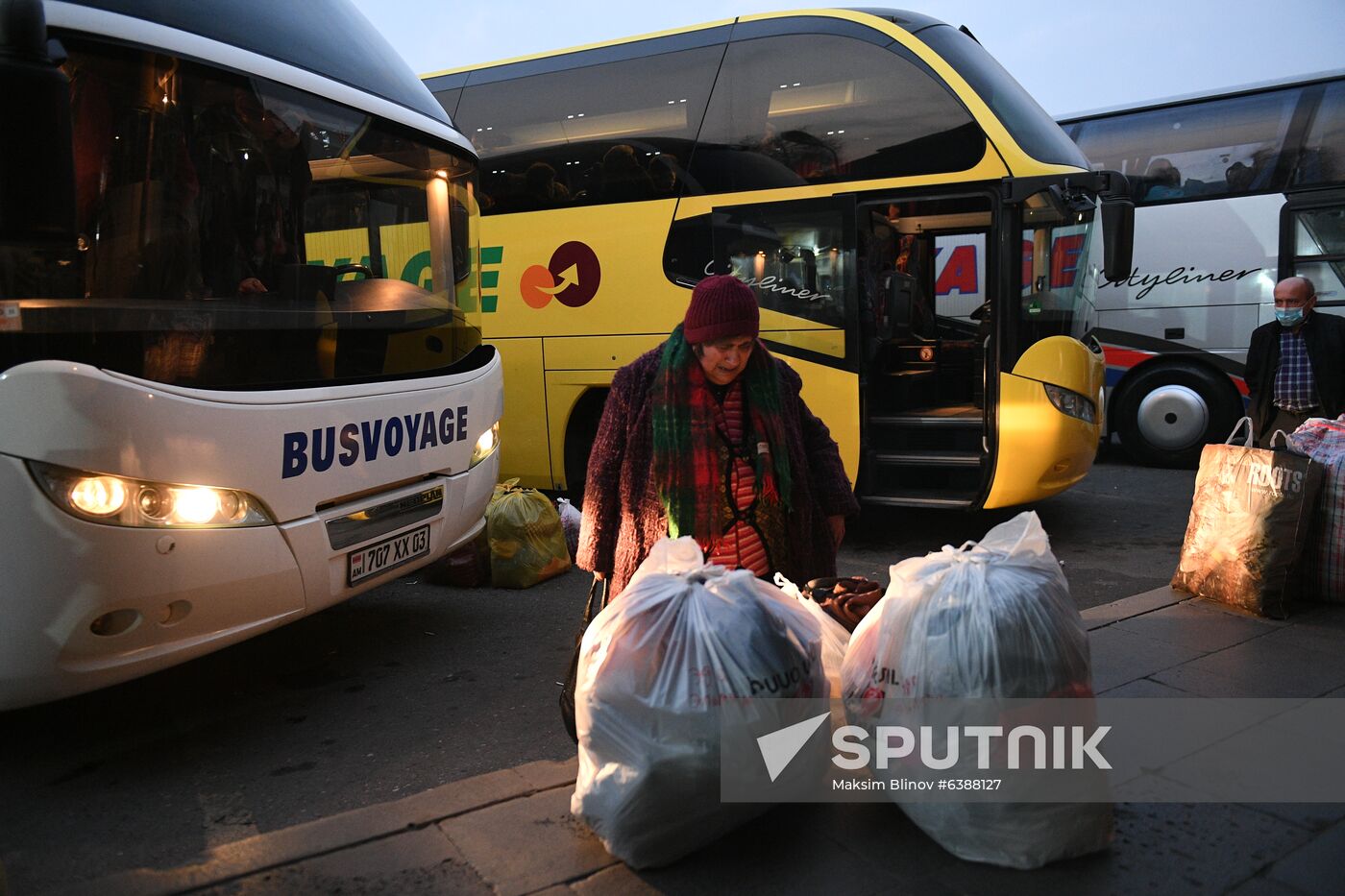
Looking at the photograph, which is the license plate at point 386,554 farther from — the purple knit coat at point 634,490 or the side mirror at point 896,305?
the side mirror at point 896,305

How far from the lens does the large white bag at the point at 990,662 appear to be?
257 cm

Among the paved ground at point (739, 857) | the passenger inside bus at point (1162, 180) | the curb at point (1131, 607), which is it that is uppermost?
the passenger inside bus at point (1162, 180)

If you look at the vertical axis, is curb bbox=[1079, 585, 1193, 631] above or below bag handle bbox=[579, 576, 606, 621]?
below

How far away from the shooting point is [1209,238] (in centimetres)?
1102

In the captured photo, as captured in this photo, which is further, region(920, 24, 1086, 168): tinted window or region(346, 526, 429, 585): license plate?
region(920, 24, 1086, 168): tinted window

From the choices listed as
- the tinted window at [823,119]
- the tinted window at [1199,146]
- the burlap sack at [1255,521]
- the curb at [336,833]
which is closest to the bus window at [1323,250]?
the tinted window at [1199,146]

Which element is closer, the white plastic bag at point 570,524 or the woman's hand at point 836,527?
the woman's hand at point 836,527

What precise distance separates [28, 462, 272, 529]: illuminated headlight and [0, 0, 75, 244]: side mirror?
0.90 meters

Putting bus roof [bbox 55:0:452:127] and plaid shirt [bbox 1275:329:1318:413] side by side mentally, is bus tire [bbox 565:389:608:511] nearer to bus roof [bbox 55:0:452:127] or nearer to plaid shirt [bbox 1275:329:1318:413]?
bus roof [bbox 55:0:452:127]

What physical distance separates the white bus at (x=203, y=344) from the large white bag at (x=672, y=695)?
5.71 ft

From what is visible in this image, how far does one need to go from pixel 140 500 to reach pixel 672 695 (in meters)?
2.05

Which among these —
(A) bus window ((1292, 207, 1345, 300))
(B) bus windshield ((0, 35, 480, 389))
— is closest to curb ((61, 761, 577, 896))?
(B) bus windshield ((0, 35, 480, 389))

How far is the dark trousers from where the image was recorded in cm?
636

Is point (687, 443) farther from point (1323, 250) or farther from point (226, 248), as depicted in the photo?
point (1323, 250)
